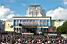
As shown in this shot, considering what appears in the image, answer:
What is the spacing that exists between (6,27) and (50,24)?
2.39 m

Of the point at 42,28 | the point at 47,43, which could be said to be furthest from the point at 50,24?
the point at 47,43

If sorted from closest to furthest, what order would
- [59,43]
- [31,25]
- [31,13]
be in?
[59,43], [31,25], [31,13]

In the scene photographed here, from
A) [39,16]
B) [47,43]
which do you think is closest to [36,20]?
[39,16]

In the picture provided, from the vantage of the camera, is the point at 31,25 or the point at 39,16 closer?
the point at 31,25

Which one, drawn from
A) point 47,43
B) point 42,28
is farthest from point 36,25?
point 47,43

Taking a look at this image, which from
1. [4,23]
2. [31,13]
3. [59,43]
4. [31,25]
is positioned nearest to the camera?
[59,43]

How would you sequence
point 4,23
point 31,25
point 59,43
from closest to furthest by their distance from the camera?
point 59,43 < point 31,25 < point 4,23

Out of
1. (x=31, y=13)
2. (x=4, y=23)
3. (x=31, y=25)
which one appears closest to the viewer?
(x=31, y=25)

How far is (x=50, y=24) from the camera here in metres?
17.1

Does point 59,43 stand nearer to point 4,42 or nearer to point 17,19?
point 4,42

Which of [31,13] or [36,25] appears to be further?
[31,13]

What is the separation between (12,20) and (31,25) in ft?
5.44

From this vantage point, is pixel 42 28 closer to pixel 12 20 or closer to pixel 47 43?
pixel 12 20

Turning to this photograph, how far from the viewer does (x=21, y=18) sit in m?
17.8
